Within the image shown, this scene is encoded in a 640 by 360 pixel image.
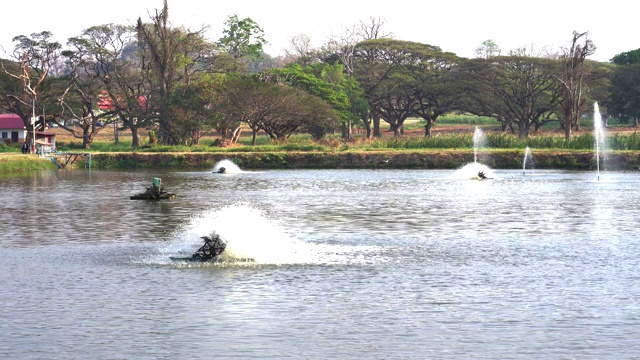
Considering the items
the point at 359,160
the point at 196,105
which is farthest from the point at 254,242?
the point at 196,105

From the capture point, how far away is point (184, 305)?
2072 cm

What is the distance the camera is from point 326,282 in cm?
2352

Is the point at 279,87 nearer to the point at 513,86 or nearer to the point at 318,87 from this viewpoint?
the point at 318,87

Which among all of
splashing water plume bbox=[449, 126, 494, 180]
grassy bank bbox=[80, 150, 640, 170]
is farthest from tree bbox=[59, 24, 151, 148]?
splashing water plume bbox=[449, 126, 494, 180]

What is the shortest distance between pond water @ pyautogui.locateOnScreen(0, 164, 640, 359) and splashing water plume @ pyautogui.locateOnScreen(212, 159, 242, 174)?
1317 inches

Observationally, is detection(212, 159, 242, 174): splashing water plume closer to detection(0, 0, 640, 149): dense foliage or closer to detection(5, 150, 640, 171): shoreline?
detection(5, 150, 640, 171): shoreline

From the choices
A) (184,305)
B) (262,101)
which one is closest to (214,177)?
(262,101)

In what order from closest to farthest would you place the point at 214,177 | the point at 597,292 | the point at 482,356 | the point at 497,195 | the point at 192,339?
1. the point at 482,356
2. the point at 192,339
3. the point at 597,292
4. the point at 497,195
5. the point at 214,177

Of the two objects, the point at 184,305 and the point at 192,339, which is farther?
the point at 184,305

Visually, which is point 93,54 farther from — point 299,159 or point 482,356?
point 482,356

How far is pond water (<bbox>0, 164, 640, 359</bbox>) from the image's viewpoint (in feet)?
57.2

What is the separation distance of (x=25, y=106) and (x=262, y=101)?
1310 inches

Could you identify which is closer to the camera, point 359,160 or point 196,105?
point 359,160

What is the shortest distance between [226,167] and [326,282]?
205ft
